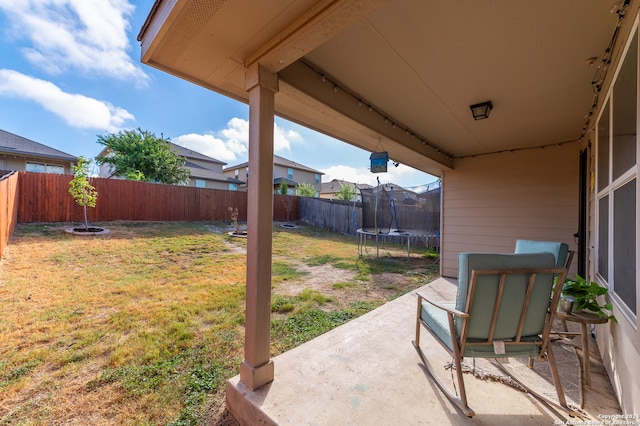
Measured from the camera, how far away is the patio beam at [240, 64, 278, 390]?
1594mm

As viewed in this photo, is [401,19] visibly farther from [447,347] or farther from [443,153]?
[443,153]

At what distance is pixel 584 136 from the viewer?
3455 mm

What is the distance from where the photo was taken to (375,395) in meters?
1.59

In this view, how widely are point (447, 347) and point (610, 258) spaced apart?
1.43 meters

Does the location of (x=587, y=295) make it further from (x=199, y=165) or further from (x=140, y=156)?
(x=199, y=165)

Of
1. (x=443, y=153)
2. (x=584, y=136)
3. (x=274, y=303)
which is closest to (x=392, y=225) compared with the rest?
(x=443, y=153)

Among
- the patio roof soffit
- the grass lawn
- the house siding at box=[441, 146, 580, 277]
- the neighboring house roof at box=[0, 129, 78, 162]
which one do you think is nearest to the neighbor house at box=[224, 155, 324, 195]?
the neighboring house roof at box=[0, 129, 78, 162]

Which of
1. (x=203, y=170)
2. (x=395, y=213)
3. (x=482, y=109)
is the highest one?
(x=203, y=170)

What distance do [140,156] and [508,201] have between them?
15.3m

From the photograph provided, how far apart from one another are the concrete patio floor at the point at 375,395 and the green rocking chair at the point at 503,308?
0.17 metres

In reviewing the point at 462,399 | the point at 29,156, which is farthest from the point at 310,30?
the point at 29,156

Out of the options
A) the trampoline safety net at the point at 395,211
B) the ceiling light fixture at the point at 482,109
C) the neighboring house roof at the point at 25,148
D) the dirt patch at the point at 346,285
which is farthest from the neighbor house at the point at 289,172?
the ceiling light fixture at the point at 482,109

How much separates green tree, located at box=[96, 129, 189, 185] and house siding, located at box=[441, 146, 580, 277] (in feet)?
43.6

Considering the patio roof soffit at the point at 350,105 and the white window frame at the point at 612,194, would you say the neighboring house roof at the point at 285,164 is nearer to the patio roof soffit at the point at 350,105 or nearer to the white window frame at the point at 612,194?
the patio roof soffit at the point at 350,105
